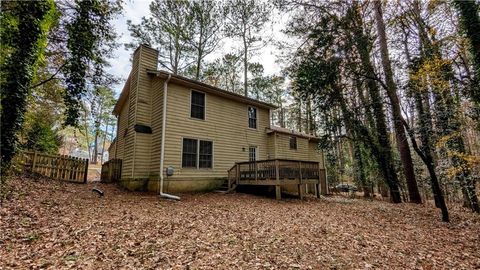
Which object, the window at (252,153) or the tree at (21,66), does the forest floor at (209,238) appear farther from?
the window at (252,153)

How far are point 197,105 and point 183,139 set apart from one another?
204 cm

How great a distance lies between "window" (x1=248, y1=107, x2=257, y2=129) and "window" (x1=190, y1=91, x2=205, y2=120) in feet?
11.0

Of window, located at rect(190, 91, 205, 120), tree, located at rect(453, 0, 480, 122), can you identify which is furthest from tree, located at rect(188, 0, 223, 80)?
tree, located at rect(453, 0, 480, 122)

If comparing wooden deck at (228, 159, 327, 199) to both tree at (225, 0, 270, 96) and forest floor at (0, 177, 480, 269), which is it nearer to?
forest floor at (0, 177, 480, 269)

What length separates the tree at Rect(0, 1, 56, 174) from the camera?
5.96 metres

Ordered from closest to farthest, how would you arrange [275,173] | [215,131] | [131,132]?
1. [275,173]
2. [131,132]
3. [215,131]

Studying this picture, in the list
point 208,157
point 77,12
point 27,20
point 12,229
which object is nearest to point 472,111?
point 208,157

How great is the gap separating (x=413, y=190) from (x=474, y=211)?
7.36 ft

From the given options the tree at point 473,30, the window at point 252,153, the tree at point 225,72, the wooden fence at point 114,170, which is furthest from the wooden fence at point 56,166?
the tree at point 473,30

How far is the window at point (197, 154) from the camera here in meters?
11.2

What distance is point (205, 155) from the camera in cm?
1188

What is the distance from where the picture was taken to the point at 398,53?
36.0 ft

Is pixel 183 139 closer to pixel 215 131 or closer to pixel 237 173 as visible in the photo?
pixel 215 131

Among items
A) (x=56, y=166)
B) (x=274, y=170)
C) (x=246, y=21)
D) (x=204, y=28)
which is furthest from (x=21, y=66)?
(x=246, y=21)
